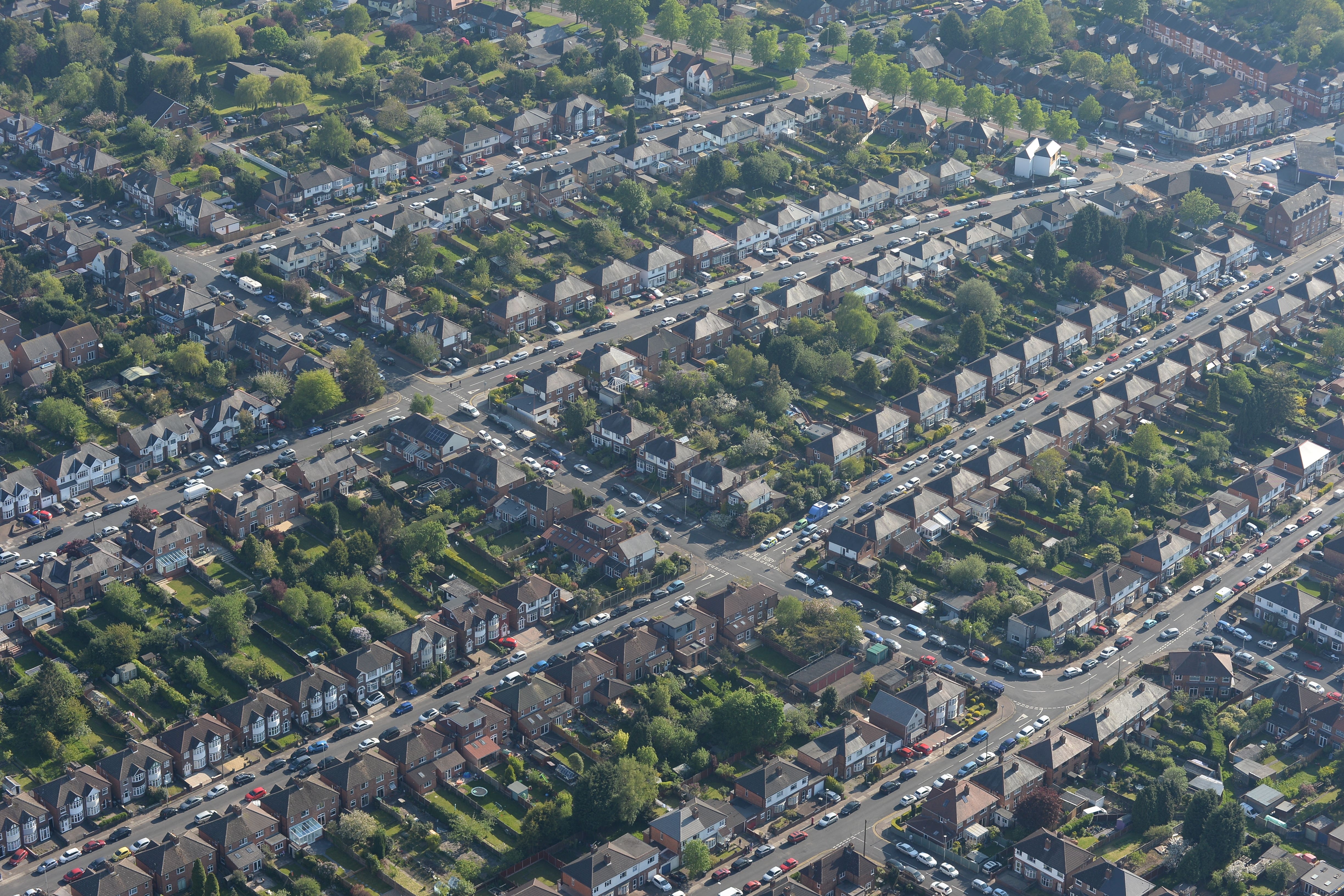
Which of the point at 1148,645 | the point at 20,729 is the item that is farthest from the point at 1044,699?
the point at 20,729

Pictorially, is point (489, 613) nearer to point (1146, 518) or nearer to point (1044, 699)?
point (1044, 699)

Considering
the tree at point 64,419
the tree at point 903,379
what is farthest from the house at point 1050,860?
the tree at point 64,419

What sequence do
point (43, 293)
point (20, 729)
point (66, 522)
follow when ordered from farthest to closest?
point (43, 293) → point (66, 522) → point (20, 729)

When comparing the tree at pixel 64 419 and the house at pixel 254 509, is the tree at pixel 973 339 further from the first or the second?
the tree at pixel 64 419

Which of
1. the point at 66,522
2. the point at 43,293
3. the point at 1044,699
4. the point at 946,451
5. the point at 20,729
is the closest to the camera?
the point at 20,729

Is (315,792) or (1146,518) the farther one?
(1146,518)

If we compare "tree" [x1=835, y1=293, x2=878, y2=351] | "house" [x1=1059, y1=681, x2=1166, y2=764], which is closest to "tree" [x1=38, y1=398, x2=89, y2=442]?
"tree" [x1=835, y1=293, x2=878, y2=351]
